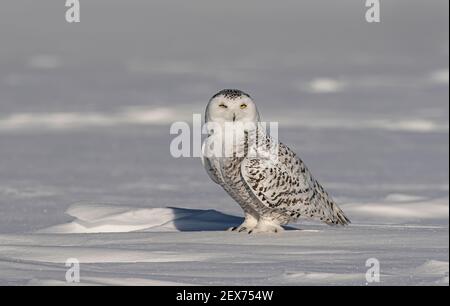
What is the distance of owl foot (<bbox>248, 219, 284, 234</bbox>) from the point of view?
297 inches

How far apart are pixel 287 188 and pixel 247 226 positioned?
1.37 ft

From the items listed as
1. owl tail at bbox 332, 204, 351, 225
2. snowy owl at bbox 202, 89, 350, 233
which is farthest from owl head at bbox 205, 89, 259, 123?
owl tail at bbox 332, 204, 351, 225

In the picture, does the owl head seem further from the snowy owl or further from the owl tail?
the owl tail

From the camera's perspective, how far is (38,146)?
46.9 ft

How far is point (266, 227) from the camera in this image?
757 cm

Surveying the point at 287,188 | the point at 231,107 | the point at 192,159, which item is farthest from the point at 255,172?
the point at 192,159

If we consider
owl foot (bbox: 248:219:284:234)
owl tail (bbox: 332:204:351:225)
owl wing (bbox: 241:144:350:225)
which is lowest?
owl foot (bbox: 248:219:284:234)

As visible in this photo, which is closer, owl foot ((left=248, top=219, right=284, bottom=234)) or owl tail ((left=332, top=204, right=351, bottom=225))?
owl foot ((left=248, top=219, right=284, bottom=234))

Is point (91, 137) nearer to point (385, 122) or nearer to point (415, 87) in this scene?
point (385, 122)

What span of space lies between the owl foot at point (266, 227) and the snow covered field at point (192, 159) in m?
0.21

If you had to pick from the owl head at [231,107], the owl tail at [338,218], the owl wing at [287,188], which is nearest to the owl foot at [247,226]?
the owl wing at [287,188]

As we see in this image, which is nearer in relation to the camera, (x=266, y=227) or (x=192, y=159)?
(x=266, y=227)

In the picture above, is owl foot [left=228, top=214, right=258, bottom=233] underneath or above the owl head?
underneath

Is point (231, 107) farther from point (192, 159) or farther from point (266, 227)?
point (192, 159)
